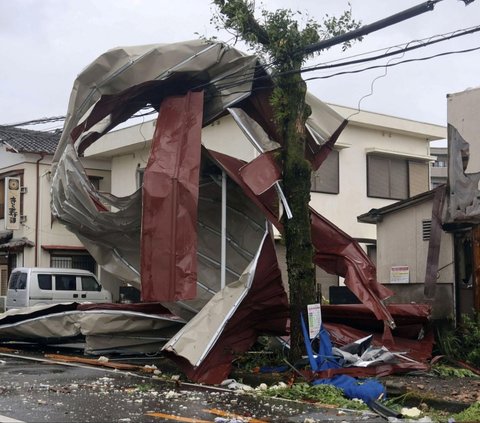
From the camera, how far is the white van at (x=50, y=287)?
2331cm

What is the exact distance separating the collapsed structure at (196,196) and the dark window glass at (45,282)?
998cm

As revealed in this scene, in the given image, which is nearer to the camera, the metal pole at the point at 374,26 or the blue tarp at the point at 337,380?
the blue tarp at the point at 337,380

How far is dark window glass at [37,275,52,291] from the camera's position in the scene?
77.2ft

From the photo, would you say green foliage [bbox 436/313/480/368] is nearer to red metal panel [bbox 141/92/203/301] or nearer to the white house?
red metal panel [bbox 141/92/203/301]

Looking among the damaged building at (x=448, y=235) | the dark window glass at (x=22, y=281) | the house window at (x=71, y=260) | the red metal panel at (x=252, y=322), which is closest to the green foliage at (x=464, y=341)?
the damaged building at (x=448, y=235)

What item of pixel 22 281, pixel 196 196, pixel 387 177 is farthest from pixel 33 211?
pixel 196 196

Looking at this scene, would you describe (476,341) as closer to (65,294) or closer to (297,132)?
(297,132)

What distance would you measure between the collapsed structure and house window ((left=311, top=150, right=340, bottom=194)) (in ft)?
30.6

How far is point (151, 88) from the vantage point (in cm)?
1252

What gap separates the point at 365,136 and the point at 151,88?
13.4 m

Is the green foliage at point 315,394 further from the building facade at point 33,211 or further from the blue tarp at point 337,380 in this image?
the building facade at point 33,211

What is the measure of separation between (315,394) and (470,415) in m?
2.24

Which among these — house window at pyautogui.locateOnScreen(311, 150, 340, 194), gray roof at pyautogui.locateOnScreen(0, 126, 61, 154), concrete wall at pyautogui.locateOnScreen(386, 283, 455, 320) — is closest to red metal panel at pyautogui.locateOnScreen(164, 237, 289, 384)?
concrete wall at pyautogui.locateOnScreen(386, 283, 455, 320)

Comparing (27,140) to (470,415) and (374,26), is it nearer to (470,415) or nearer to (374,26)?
(374,26)
